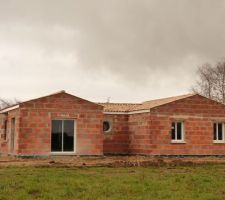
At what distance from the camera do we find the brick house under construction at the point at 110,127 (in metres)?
27.5

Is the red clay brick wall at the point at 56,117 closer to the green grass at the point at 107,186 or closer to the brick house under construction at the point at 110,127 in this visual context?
the brick house under construction at the point at 110,127

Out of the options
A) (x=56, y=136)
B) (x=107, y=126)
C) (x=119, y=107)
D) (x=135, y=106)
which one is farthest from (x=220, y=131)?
(x=56, y=136)

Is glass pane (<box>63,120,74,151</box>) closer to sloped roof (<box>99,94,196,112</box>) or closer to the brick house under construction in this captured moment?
the brick house under construction

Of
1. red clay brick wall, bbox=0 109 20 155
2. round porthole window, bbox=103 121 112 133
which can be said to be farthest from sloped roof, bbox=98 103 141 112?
red clay brick wall, bbox=0 109 20 155

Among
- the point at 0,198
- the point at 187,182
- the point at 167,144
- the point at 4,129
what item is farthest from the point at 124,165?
the point at 4,129

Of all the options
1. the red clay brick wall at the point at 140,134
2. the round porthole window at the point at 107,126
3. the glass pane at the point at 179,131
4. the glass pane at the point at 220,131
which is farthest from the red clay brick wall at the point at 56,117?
the glass pane at the point at 220,131

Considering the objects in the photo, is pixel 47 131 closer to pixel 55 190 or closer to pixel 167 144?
pixel 167 144

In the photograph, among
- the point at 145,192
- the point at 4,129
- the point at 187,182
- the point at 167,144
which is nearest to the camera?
the point at 145,192

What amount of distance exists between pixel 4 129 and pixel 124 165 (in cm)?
1315

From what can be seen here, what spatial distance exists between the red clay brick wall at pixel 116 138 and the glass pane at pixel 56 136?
15.8ft

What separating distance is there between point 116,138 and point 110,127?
0.85 m

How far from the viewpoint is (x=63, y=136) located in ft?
92.5

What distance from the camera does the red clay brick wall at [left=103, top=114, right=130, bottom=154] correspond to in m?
32.2

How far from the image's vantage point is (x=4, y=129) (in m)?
32.2
